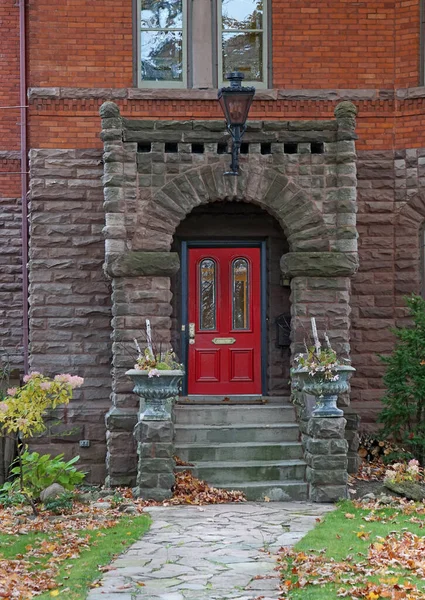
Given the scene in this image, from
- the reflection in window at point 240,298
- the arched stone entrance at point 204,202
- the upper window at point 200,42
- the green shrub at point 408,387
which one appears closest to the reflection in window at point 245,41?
the upper window at point 200,42

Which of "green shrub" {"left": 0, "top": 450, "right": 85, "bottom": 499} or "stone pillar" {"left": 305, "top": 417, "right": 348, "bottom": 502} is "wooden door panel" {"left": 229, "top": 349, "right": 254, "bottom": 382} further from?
"green shrub" {"left": 0, "top": 450, "right": 85, "bottom": 499}

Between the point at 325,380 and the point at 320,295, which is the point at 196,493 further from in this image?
the point at 320,295

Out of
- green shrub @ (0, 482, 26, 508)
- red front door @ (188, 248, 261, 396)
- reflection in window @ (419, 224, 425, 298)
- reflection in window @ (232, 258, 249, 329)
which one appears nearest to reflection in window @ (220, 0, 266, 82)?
red front door @ (188, 248, 261, 396)

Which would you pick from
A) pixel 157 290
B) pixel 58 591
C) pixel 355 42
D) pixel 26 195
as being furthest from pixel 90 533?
pixel 355 42

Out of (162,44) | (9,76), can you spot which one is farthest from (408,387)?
(9,76)

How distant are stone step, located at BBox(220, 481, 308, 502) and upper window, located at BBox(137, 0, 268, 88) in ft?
20.1

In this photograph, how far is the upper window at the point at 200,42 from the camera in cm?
1491

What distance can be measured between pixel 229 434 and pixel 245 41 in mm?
6009

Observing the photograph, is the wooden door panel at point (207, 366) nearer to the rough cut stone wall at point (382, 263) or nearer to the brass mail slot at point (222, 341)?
the brass mail slot at point (222, 341)

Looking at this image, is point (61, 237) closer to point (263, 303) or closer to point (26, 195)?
point (26, 195)

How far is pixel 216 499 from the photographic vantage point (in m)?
11.8

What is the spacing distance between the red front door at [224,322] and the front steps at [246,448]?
123 cm

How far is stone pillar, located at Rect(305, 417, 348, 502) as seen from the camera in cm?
1196

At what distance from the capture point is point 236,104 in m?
12.7
